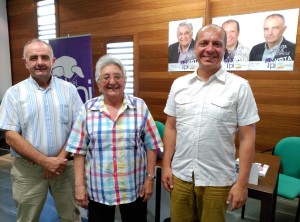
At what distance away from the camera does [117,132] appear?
130cm

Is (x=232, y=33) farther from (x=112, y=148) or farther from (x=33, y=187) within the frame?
(x=33, y=187)

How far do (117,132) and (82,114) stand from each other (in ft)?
0.74

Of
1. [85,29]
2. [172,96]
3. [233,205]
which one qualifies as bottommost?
[233,205]

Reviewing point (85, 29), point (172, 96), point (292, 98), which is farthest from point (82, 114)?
point (85, 29)

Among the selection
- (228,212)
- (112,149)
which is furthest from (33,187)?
(228,212)

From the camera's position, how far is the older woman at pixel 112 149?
131cm

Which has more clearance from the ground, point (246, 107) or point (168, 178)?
point (246, 107)

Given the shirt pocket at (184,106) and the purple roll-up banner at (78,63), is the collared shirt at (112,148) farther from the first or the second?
the purple roll-up banner at (78,63)

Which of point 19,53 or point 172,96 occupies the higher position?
point 19,53

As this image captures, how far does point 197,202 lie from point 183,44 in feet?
7.75

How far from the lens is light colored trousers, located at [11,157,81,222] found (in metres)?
1.63

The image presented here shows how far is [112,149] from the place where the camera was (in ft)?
4.30

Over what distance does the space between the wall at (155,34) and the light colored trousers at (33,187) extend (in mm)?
2082

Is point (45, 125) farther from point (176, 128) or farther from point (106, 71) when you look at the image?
point (176, 128)
